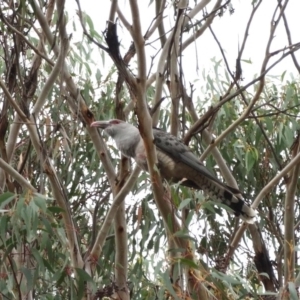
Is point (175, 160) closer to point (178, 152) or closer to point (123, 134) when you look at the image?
point (178, 152)

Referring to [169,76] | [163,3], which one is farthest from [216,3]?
[169,76]

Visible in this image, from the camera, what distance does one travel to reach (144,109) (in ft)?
8.67

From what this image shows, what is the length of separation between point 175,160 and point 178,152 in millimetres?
100

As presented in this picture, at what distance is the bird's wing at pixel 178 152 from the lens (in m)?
3.82

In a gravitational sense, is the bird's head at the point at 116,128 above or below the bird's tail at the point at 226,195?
above

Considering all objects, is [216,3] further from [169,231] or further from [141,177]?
[169,231]

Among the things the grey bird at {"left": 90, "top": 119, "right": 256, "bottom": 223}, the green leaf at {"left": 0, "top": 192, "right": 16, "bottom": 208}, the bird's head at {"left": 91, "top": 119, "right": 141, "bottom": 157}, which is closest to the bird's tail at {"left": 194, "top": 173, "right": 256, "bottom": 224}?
the grey bird at {"left": 90, "top": 119, "right": 256, "bottom": 223}

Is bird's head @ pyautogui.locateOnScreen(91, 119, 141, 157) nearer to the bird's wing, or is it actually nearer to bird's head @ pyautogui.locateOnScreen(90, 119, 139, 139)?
bird's head @ pyautogui.locateOnScreen(90, 119, 139, 139)

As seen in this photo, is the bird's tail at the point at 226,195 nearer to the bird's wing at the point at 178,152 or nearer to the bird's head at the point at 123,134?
the bird's wing at the point at 178,152

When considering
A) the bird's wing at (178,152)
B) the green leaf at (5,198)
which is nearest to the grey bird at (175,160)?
the bird's wing at (178,152)

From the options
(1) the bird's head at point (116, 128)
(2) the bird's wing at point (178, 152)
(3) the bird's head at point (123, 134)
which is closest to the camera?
(2) the bird's wing at point (178, 152)

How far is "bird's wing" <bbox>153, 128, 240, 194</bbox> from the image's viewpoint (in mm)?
3824

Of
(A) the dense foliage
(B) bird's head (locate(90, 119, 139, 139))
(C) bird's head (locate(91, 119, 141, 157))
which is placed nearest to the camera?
(A) the dense foliage

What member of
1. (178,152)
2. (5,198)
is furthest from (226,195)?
(5,198)
